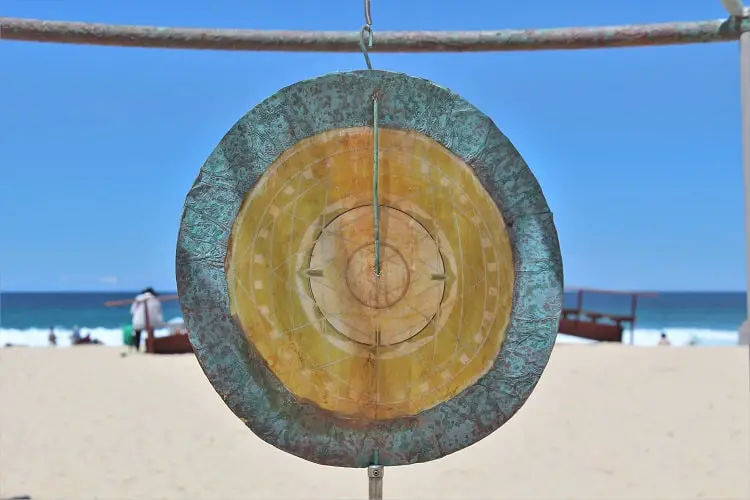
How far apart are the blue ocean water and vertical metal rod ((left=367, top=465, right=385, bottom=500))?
17.8 m

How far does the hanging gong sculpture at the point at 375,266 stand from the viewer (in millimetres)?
1548

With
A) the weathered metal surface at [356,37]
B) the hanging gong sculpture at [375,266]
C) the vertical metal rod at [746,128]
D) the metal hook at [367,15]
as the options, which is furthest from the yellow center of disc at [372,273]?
the vertical metal rod at [746,128]

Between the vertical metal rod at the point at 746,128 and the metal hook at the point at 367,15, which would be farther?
the vertical metal rod at the point at 746,128

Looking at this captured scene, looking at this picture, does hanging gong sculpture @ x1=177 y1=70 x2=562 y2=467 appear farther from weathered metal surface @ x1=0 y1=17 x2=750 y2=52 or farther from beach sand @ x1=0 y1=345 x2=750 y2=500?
beach sand @ x1=0 y1=345 x2=750 y2=500

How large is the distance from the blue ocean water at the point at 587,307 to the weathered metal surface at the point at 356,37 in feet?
55.7

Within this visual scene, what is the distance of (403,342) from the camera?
62.4 inches

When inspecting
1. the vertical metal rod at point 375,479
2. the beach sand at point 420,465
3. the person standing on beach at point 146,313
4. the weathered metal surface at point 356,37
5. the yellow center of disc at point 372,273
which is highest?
the weathered metal surface at point 356,37

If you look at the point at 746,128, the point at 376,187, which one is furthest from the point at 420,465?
the point at 376,187

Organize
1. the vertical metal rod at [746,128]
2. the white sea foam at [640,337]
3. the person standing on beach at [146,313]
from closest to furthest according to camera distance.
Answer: the vertical metal rod at [746,128], the person standing on beach at [146,313], the white sea foam at [640,337]

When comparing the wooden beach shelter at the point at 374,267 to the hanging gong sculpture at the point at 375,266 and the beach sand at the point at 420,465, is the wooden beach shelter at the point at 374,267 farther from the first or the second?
the beach sand at the point at 420,465

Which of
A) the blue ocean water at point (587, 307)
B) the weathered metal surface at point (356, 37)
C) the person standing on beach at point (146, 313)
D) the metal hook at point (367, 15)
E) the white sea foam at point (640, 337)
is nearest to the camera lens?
the metal hook at point (367, 15)

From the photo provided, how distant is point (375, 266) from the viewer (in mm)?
1562

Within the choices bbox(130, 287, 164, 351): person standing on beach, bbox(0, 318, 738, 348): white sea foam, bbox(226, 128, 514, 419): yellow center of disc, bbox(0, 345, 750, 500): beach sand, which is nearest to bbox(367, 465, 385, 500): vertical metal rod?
bbox(226, 128, 514, 419): yellow center of disc

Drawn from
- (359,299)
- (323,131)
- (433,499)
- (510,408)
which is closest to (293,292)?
(359,299)
